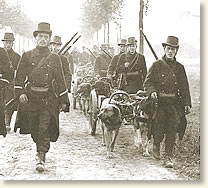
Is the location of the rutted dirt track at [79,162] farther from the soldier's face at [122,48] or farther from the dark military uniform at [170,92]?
the soldier's face at [122,48]

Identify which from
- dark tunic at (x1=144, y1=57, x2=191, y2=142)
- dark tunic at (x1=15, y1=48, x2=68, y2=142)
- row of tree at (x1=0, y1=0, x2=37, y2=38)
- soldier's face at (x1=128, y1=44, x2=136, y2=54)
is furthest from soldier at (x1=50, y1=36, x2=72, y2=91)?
dark tunic at (x1=144, y1=57, x2=191, y2=142)

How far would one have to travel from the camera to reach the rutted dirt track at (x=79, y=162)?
15.0 ft

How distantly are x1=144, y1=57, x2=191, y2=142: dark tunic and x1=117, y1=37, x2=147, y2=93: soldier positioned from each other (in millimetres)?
1181

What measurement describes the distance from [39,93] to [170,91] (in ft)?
4.64

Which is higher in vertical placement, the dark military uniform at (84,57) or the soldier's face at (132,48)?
the dark military uniform at (84,57)

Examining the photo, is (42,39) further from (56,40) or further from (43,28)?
(56,40)

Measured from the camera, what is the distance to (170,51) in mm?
4867

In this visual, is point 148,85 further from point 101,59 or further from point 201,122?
point 101,59

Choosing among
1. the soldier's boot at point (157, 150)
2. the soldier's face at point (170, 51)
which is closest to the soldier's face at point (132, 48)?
the soldier's face at point (170, 51)

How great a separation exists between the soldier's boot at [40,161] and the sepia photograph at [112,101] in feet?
0.03

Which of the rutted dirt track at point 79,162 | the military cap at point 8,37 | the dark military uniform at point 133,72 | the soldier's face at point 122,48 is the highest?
the military cap at point 8,37

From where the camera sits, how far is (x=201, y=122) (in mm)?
4715

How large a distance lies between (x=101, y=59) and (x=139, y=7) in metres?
2.64

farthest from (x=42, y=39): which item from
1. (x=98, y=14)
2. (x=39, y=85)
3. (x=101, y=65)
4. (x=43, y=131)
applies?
(x=101, y=65)
